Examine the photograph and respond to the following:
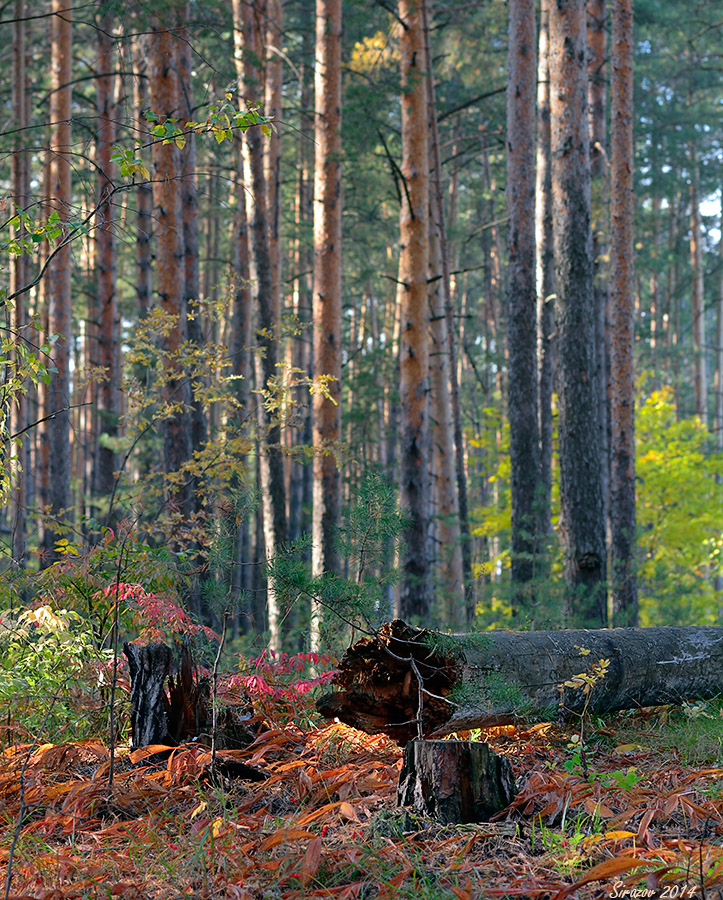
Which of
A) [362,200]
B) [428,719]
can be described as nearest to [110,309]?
[362,200]

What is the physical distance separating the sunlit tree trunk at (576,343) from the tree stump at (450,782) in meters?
5.57

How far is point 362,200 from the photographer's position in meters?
22.7

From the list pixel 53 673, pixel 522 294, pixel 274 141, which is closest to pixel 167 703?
pixel 53 673

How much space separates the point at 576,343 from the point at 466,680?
220 inches

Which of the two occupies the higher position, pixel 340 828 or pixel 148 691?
pixel 148 691

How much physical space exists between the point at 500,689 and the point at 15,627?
2560 mm

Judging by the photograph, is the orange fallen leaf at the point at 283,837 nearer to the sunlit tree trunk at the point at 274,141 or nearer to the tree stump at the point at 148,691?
Answer: the tree stump at the point at 148,691

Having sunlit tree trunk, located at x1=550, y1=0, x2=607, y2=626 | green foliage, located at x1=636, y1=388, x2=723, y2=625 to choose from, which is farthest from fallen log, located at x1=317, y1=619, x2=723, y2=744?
green foliage, located at x1=636, y1=388, x2=723, y2=625

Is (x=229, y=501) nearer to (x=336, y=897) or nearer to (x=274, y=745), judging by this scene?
(x=274, y=745)

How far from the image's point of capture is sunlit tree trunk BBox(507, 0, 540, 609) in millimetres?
11156

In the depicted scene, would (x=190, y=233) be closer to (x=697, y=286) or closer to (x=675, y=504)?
(x=675, y=504)

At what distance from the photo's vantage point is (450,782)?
3094 millimetres

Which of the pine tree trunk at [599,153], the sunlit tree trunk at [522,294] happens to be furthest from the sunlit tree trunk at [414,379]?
the pine tree trunk at [599,153]

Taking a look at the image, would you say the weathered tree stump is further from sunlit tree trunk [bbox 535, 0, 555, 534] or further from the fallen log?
sunlit tree trunk [bbox 535, 0, 555, 534]
